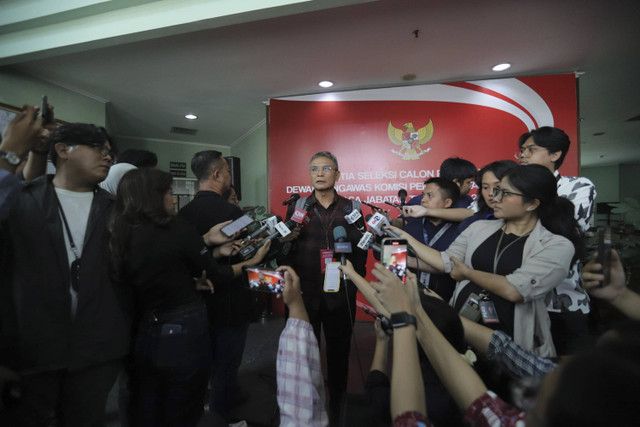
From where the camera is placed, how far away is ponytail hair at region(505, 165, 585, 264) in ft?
4.42

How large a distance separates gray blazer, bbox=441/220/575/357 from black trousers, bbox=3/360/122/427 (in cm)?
171

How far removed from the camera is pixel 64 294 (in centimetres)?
110

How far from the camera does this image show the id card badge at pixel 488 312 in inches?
49.4

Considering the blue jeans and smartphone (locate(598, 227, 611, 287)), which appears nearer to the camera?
smartphone (locate(598, 227, 611, 287))

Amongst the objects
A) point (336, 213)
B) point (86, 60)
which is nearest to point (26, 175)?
point (336, 213)

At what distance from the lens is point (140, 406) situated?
1299mm

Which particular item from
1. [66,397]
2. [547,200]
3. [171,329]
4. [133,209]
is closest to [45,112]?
[133,209]

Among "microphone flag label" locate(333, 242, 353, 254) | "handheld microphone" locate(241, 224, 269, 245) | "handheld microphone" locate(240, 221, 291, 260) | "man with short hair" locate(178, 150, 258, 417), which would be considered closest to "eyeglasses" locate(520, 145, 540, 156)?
"microphone flag label" locate(333, 242, 353, 254)

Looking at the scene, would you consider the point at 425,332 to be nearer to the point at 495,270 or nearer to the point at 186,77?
the point at 495,270

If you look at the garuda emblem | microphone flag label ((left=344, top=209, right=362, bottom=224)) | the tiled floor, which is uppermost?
the garuda emblem

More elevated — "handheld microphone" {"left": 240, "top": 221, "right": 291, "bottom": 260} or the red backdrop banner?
the red backdrop banner

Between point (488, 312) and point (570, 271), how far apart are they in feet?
2.11

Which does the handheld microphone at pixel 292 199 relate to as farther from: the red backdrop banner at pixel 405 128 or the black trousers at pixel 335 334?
the red backdrop banner at pixel 405 128

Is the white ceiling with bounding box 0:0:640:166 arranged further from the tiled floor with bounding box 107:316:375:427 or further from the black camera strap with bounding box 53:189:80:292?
the tiled floor with bounding box 107:316:375:427
